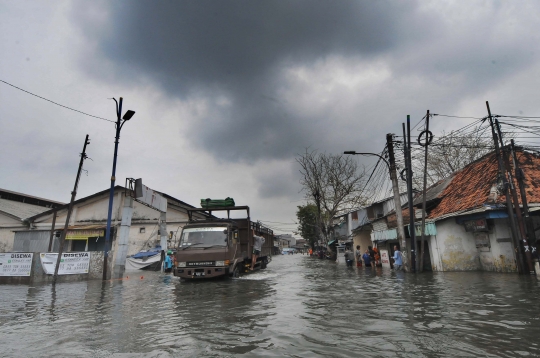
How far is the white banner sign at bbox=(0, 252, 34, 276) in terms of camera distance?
16688 millimetres

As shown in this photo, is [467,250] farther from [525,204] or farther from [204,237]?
[204,237]

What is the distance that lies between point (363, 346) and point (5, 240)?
38387 mm

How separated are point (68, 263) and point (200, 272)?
7940mm

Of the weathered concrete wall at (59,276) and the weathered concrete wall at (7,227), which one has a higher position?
the weathered concrete wall at (7,227)

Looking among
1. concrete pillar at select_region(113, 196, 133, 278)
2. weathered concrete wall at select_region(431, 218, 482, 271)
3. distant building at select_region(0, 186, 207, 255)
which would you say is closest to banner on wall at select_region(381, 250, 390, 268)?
weathered concrete wall at select_region(431, 218, 482, 271)

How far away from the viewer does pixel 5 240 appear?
105ft

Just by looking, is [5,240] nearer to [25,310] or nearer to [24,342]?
[25,310]

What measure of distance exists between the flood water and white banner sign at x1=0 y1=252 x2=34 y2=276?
754 centimetres

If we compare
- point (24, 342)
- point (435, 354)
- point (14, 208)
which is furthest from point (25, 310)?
point (14, 208)

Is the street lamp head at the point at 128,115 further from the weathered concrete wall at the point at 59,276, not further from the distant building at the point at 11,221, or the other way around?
the distant building at the point at 11,221

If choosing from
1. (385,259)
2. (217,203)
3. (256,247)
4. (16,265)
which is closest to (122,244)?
(16,265)

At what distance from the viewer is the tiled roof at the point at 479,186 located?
1623 cm

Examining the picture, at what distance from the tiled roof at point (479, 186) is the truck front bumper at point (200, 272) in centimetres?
1212

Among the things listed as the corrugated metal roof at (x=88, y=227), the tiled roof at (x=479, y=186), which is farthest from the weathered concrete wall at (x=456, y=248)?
→ the corrugated metal roof at (x=88, y=227)
